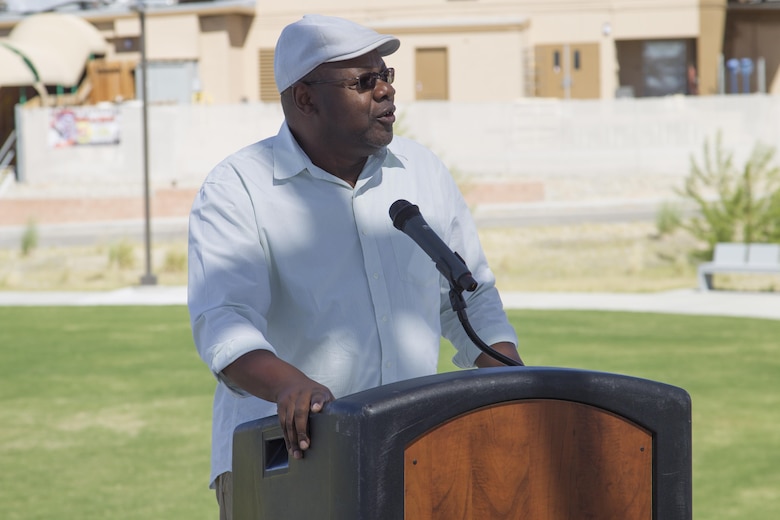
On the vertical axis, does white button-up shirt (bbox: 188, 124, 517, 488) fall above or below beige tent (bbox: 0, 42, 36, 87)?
below

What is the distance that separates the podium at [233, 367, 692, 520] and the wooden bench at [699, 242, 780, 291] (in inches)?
603

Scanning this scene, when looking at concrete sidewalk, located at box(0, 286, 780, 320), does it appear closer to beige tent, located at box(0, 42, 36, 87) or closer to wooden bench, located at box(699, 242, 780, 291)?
wooden bench, located at box(699, 242, 780, 291)

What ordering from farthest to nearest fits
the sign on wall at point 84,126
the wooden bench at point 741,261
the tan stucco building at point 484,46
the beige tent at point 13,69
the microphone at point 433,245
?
the tan stucco building at point 484,46, the beige tent at point 13,69, the sign on wall at point 84,126, the wooden bench at point 741,261, the microphone at point 433,245

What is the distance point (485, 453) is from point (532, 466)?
10cm

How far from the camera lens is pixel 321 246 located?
2.81 metres

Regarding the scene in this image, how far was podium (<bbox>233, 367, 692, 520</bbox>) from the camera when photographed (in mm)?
2139

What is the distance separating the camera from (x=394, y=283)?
286 cm

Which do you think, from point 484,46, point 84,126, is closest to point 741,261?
point 84,126

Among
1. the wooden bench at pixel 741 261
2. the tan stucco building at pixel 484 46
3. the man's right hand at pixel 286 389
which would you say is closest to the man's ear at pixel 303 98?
the man's right hand at pixel 286 389

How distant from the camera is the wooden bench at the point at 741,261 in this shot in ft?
56.4

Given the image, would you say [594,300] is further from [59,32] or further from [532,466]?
[59,32]

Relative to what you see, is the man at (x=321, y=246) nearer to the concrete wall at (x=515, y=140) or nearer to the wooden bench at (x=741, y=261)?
the wooden bench at (x=741, y=261)

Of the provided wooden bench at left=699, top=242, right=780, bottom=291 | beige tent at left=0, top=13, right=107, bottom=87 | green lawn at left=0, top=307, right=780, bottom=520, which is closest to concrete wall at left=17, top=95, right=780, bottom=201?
beige tent at left=0, top=13, right=107, bottom=87

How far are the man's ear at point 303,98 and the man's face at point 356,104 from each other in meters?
0.02
